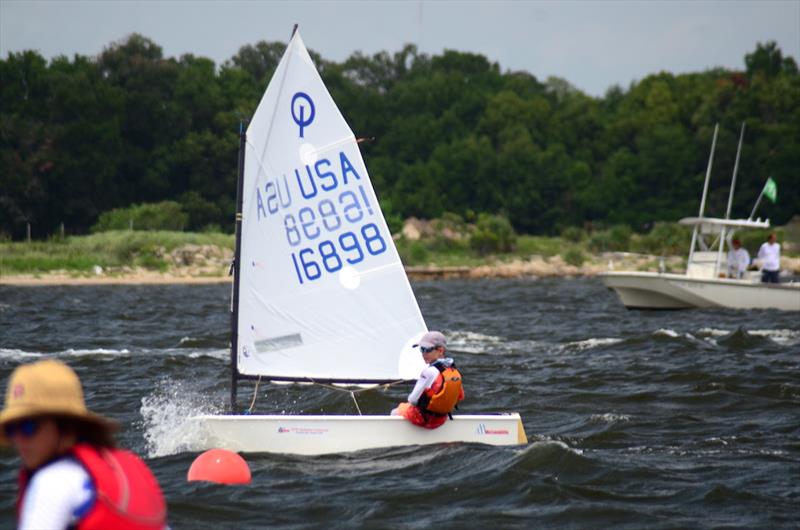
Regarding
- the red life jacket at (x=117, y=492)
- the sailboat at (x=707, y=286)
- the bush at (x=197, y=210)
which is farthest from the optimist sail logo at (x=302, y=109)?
the bush at (x=197, y=210)

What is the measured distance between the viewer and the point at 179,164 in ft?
212

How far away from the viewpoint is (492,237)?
57.6 meters

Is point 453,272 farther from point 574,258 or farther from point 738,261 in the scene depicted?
point 738,261

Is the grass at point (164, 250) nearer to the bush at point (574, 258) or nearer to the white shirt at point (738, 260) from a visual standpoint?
the bush at point (574, 258)

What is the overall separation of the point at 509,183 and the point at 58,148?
88.1ft

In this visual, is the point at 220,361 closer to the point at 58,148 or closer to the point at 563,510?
the point at 563,510

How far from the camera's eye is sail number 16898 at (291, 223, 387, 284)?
1072 centimetres

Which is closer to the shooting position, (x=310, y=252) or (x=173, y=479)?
(x=173, y=479)

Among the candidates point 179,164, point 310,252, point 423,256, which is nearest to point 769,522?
point 310,252

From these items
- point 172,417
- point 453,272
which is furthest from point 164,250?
point 172,417

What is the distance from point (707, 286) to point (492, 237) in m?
31.0

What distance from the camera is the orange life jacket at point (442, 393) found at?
381 inches

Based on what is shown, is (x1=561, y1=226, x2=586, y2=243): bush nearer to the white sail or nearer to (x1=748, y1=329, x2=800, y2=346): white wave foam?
(x1=748, y1=329, x2=800, y2=346): white wave foam

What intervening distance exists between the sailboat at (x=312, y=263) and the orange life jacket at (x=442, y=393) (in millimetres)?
569
